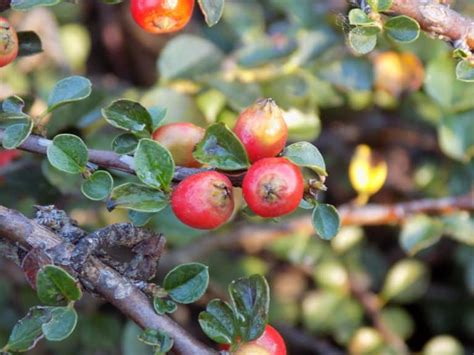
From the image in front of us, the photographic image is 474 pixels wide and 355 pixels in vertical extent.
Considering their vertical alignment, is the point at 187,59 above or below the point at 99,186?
below

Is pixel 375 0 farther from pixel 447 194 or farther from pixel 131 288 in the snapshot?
pixel 447 194

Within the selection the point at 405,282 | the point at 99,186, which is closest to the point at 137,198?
the point at 99,186

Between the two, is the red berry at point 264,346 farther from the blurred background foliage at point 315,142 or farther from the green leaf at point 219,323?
the blurred background foliage at point 315,142

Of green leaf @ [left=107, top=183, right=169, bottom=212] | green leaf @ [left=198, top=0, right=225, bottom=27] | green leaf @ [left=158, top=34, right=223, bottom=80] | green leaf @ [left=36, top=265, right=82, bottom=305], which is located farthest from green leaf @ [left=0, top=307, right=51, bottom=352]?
green leaf @ [left=158, top=34, right=223, bottom=80]

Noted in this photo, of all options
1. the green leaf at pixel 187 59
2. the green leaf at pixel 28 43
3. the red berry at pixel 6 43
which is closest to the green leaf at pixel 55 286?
the red berry at pixel 6 43

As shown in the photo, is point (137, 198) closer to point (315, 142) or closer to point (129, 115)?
point (129, 115)

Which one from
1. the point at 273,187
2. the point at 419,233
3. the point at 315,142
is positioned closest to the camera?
the point at 273,187

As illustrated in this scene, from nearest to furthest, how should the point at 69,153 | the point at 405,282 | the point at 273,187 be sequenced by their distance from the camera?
the point at 273,187 → the point at 69,153 → the point at 405,282
